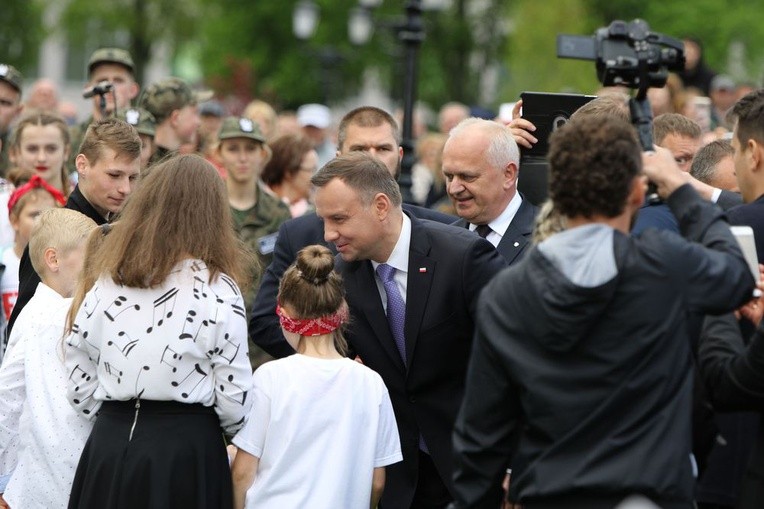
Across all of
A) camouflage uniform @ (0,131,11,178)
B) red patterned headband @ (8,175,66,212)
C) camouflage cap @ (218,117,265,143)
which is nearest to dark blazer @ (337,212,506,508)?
red patterned headband @ (8,175,66,212)

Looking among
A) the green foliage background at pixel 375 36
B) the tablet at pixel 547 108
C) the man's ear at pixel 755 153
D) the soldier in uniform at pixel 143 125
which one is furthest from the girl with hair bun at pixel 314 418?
the green foliage background at pixel 375 36

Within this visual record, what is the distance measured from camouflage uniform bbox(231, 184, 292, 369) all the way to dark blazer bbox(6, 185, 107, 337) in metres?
2.42

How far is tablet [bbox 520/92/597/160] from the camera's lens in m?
7.11

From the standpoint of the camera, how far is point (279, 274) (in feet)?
23.9

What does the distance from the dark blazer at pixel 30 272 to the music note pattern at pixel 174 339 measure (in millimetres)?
1372

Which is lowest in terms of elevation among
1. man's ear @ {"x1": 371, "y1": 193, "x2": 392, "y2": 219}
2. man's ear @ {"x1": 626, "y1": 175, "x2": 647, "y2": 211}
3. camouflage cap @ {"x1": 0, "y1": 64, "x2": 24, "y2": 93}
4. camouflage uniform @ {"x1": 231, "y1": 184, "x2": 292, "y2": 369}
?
camouflage uniform @ {"x1": 231, "y1": 184, "x2": 292, "y2": 369}

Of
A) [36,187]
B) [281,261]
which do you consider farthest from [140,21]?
[281,261]

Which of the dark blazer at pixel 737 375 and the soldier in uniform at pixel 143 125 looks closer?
the dark blazer at pixel 737 375

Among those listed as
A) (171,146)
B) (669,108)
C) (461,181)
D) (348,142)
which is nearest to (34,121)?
(171,146)

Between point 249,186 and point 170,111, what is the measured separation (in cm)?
86

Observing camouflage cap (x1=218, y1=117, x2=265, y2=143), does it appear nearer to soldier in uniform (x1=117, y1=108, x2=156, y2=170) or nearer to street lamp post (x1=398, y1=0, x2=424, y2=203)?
soldier in uniform (x1=117, y1=108, x2=156, y2=170)

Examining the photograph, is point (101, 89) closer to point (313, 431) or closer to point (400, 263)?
point (400, 263)

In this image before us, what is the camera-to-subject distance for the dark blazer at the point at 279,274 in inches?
281

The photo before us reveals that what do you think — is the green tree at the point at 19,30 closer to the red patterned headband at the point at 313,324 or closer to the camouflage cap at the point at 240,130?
the camouflage cap at the point at 240,130
